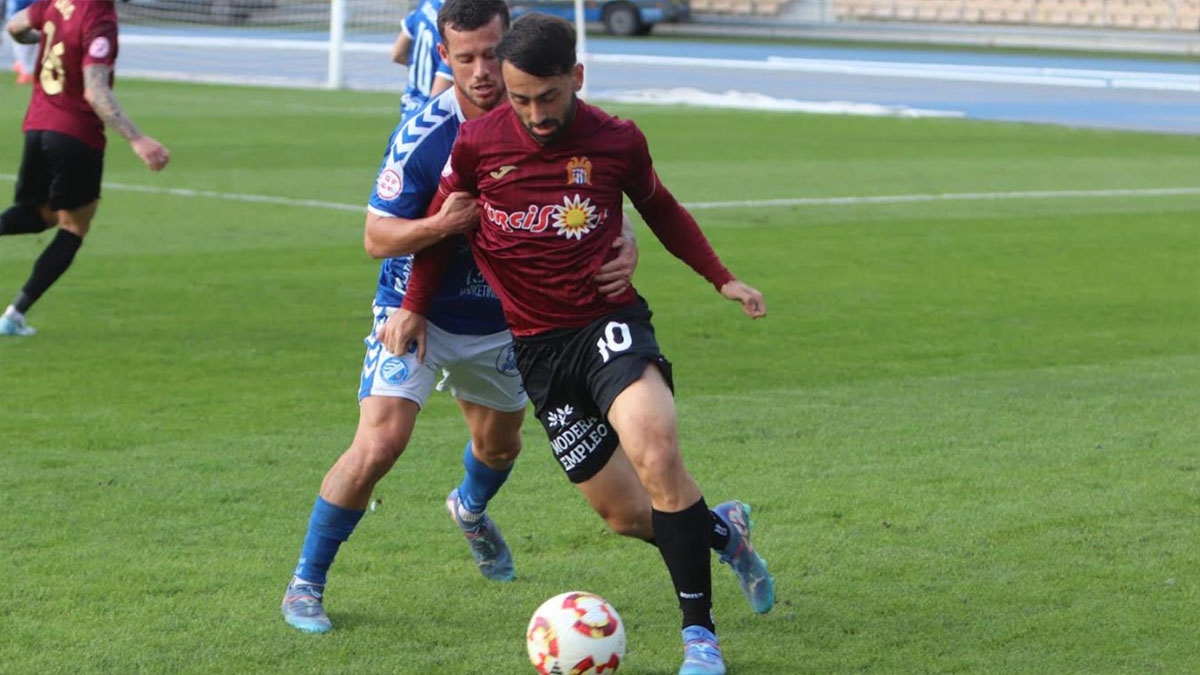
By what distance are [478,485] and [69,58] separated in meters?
4.83

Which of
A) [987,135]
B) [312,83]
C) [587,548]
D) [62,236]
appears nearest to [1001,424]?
[587,548]

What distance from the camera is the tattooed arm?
900 cm

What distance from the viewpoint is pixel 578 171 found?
196 inches

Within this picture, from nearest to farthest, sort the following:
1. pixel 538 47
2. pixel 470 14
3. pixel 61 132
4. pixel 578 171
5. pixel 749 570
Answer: pixel 538 47 → pixel 578 171 → pixel 470 14 → pixel 749 570 → pixel 61 132

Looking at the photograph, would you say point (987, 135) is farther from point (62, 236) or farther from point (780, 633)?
point (780, 633)

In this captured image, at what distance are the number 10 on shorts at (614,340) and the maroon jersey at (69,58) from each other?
5225 millimetres

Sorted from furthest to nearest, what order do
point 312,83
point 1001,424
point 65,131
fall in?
point 312,83
point 65,131
point 1001,424

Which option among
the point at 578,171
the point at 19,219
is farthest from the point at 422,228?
the point at 19,219

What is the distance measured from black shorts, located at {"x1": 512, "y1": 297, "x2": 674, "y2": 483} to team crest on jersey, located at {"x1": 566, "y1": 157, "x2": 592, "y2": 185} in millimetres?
391

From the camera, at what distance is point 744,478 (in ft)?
23.0

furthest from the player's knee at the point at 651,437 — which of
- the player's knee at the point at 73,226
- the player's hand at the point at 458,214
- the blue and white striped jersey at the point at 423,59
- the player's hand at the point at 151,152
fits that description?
the blue and white striped jersey at the point at 423,59

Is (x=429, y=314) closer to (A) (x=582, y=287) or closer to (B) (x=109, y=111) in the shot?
(A) (x=582, y=287)

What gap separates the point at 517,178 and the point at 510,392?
0.95 m

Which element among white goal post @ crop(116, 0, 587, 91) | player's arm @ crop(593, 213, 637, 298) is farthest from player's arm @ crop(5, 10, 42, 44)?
white goal post @ crop(116, 0, 587, 91)
